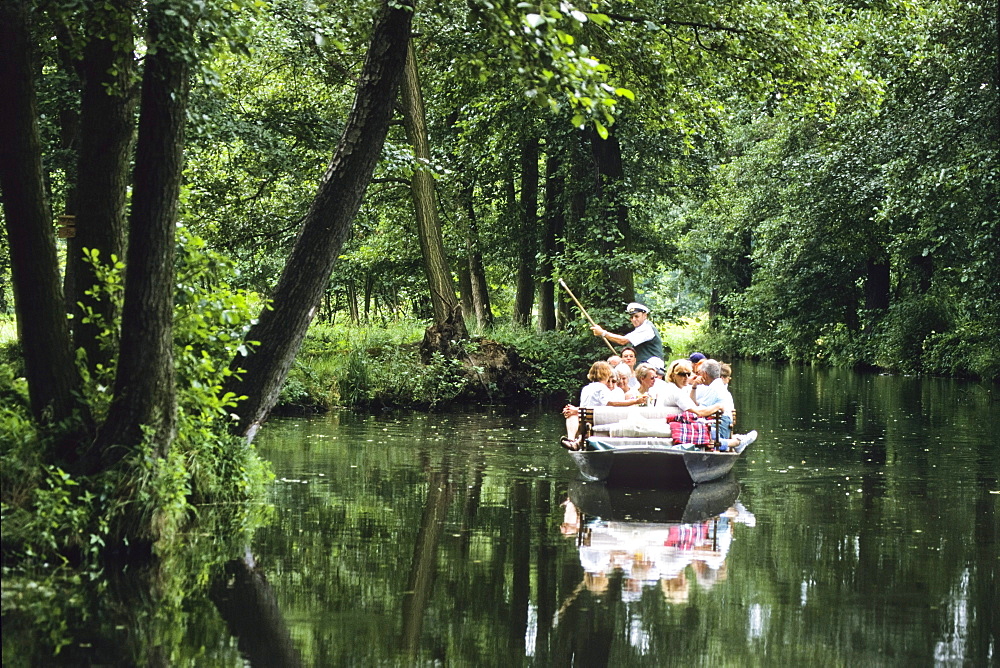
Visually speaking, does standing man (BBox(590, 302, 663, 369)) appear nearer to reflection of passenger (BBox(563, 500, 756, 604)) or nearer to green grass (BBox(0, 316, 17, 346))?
reflection of passenger (BBox(563, 500, 756, 604))

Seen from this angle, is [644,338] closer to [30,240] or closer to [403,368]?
[403,368]

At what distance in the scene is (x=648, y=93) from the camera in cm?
1494

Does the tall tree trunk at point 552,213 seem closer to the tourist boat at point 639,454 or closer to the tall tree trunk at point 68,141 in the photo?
the tall tree trunk at point 68,141

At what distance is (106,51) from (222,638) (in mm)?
4849

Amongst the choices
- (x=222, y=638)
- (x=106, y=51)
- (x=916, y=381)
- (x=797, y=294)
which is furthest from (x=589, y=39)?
(x=797, y=294)

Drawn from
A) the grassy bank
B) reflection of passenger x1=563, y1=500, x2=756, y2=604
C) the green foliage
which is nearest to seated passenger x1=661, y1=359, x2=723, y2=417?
reflection of passenger x1=563, y1=500, x2=756, y2=604

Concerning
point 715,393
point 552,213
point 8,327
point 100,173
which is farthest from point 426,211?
point 8,327

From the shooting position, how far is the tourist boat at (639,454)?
39.8 feet

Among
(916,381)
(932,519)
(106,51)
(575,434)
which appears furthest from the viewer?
(916,381)

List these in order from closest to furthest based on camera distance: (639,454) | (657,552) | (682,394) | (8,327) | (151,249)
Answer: (151,249)
(657,552)
(639,454)
(682,394)
(8,327)

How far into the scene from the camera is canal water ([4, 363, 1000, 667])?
6.05 meters

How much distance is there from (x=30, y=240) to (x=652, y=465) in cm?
648

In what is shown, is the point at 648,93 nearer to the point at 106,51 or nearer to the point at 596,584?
the point at 106,51

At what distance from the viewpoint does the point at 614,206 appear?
957 inches
